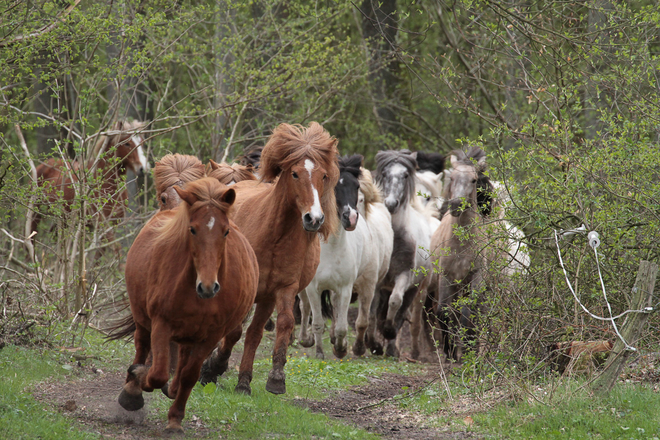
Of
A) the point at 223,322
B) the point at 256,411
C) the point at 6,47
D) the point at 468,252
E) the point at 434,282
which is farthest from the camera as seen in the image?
the point at 434,282

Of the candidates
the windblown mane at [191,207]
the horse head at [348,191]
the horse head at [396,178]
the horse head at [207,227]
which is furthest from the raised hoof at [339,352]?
the horse head at [207,227]

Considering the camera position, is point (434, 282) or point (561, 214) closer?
point (561, 214)

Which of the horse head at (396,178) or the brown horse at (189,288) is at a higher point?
the horse head at (396,178)

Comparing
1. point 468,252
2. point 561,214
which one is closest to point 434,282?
point 468,252

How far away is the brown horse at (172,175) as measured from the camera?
6754 mm

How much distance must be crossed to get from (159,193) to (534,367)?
401 centimetres

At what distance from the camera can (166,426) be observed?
5.29 m

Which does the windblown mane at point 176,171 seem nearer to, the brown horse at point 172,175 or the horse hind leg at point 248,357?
the brown horse at point 172,175

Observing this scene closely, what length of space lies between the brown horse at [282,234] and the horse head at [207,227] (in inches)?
64.4

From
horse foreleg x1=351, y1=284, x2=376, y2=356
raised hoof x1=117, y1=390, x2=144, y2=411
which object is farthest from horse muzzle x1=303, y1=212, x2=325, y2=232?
horse foreleg x1=351, y1=284, x2=376, y2=356

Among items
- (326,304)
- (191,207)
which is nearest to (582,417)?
(191,207)

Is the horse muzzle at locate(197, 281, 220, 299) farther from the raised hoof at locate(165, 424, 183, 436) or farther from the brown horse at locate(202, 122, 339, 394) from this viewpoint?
the brown horse at locate(202, 122, 339, 394)

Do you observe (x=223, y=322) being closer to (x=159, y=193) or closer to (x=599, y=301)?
(x=159, y=193)

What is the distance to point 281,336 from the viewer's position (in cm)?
661
